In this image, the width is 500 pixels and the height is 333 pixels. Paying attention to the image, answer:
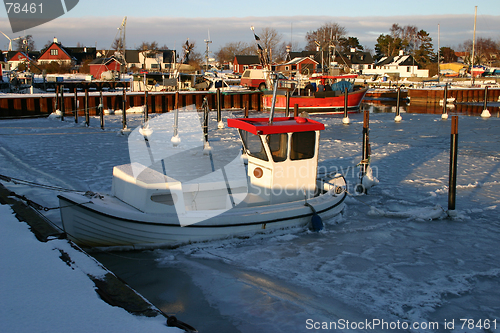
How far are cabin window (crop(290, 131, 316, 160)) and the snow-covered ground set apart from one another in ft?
4.50

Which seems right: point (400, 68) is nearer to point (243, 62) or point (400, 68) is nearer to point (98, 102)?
point (243, 62)

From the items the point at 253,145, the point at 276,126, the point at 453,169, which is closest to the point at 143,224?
the point at 253,145

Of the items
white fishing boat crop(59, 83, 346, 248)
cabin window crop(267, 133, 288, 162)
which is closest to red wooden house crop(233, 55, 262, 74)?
white fishing boat crop(59, 83, 346, 248)

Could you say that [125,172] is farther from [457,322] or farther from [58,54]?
[58,54]

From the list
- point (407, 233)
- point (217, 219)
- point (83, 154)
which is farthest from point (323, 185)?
point (83, 154)

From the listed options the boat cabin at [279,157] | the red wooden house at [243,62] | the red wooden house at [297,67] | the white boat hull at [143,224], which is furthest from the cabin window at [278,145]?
the red wooden house at [243,62]

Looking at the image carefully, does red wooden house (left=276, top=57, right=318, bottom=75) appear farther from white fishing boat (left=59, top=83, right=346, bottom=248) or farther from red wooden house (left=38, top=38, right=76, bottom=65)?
red wooden house (left=38, top=38, right=76, bottom=65)

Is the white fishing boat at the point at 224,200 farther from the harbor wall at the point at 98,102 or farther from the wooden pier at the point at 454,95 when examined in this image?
the wooden pier at the point at 454,95

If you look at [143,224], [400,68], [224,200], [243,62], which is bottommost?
[143,224]

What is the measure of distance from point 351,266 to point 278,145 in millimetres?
2415

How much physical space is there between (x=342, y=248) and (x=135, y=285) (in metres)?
3.36

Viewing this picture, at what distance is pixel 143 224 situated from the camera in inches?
243

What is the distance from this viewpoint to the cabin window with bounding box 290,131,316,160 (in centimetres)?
738

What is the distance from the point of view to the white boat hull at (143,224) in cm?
602
